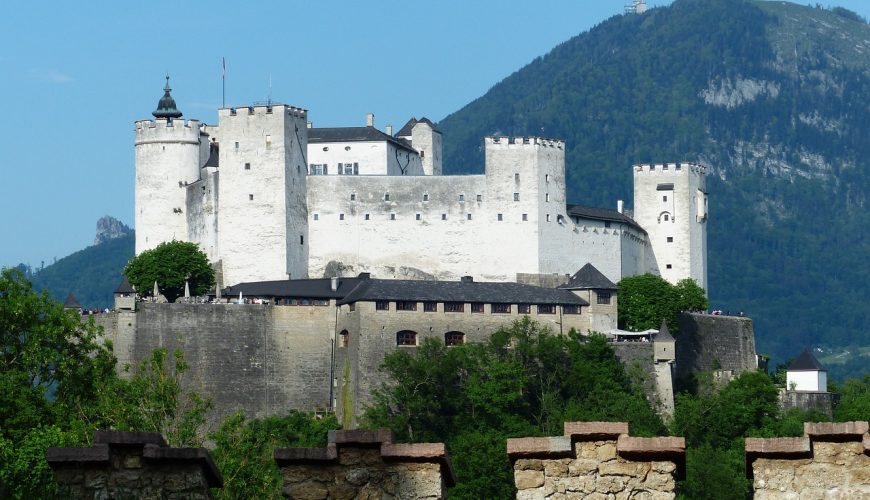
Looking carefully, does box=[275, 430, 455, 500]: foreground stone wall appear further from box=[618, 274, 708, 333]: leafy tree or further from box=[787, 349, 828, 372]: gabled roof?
box=[787, 349, 828, 372]: gabled roof

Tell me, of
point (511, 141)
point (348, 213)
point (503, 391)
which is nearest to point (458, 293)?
point (503, 391)

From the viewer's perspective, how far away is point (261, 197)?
8588cm

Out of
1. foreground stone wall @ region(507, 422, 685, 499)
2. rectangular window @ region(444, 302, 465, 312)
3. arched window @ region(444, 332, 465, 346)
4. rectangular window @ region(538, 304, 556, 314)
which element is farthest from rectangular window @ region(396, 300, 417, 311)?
foreground stone wall @ region(507, 422, 685, 499)

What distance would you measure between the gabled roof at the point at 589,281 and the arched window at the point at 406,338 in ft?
27.1

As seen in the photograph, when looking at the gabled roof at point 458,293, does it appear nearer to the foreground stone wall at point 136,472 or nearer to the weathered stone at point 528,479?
the foreground stone wall at point 136,472

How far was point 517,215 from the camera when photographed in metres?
87.1

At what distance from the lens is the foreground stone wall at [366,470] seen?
48.8ft

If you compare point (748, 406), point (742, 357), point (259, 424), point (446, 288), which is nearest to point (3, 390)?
point (259, 424)

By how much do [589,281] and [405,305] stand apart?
907 centimetres

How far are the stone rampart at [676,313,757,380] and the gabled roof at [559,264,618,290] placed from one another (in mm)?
4640

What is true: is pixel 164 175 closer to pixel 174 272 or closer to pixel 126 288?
pixel 174 272

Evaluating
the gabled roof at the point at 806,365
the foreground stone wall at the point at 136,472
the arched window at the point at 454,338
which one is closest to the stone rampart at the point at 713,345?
the gabled roof at the point at 806,365

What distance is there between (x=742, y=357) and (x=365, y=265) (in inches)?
682

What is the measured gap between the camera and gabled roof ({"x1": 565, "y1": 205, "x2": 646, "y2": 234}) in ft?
294
